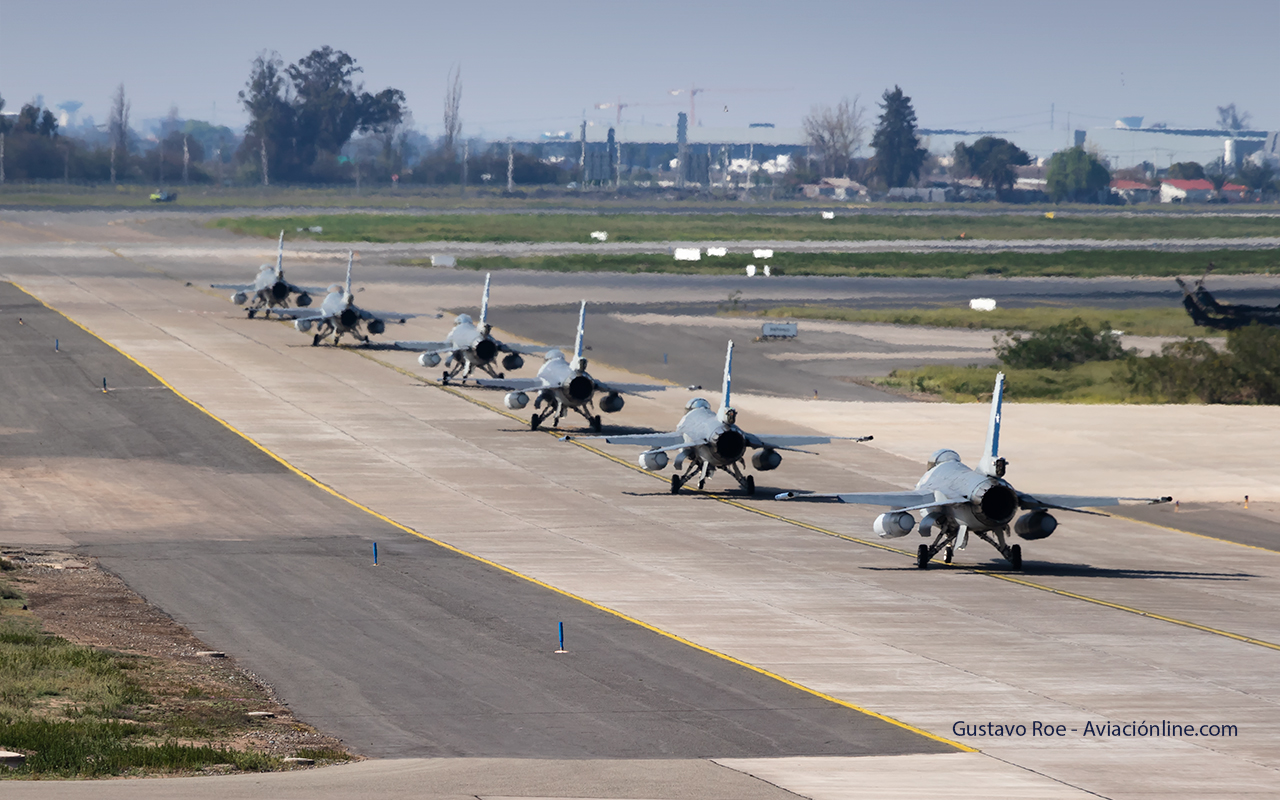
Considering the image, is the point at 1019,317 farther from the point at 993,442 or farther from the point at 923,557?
the point at 993,442

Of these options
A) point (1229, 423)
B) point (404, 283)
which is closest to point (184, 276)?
point (404, 283)

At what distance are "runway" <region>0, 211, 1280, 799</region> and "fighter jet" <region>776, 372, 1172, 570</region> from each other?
1.36 m

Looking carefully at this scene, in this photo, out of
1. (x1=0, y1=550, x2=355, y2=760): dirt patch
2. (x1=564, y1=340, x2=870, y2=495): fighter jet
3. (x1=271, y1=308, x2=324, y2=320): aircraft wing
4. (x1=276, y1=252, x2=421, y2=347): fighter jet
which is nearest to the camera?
(x1=0, y1=550, x2=355, y2=760): dirt patch

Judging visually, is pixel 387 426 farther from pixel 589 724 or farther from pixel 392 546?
pixel 589 724

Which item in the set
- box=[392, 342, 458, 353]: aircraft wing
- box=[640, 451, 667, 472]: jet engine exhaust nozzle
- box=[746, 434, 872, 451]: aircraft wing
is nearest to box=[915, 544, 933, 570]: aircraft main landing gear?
box=[746, 434, 872, 451]: aircraft wing

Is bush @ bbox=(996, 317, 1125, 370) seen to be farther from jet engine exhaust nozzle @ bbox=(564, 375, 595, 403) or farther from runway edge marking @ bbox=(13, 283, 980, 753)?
jet engine exhaust nozzle @ bbox=(564, 375, 595, 403)

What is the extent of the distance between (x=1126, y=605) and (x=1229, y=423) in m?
34.8

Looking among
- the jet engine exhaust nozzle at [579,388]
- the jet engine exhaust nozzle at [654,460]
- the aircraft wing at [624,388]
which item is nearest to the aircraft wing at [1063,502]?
the jet engine exhaust nozzle at [654,460]

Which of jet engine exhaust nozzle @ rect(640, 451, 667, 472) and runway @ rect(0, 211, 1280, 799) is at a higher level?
jet engine exhaust nozzle @ rect(640, 451, 667, 472)

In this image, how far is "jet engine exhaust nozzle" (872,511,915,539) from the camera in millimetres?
42031

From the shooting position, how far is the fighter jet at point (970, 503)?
→ 4172cm

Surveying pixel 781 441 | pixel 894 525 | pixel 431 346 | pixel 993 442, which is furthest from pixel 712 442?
pixel 431 346

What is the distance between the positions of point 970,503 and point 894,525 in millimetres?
2028

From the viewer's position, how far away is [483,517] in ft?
170
